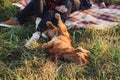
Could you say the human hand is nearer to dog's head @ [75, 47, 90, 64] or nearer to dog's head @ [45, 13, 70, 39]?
dog's head @ [45, 13, 70, 39]

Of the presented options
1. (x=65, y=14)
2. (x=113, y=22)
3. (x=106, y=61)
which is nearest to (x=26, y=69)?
(x=106, y=61)

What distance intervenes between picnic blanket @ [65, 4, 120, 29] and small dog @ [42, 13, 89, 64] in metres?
0.49

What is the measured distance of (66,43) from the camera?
4281mm

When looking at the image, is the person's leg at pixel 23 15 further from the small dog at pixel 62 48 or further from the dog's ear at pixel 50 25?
the small dog at pixel 62 48

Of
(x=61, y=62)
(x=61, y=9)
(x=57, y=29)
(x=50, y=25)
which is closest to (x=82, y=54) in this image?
(x=61, y=62)

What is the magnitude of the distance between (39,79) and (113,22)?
1.90 m

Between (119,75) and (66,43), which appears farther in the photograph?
(66,43)

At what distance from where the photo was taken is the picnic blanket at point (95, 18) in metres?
5.01

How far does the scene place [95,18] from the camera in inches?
211

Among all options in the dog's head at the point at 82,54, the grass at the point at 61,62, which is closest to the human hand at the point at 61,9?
the grass at the point at 61,62

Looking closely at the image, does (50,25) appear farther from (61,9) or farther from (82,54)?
(82,54)

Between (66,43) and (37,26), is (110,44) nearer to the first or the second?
(66,43)

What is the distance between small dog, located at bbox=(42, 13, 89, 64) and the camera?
400cm

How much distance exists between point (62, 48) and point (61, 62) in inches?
7.1
